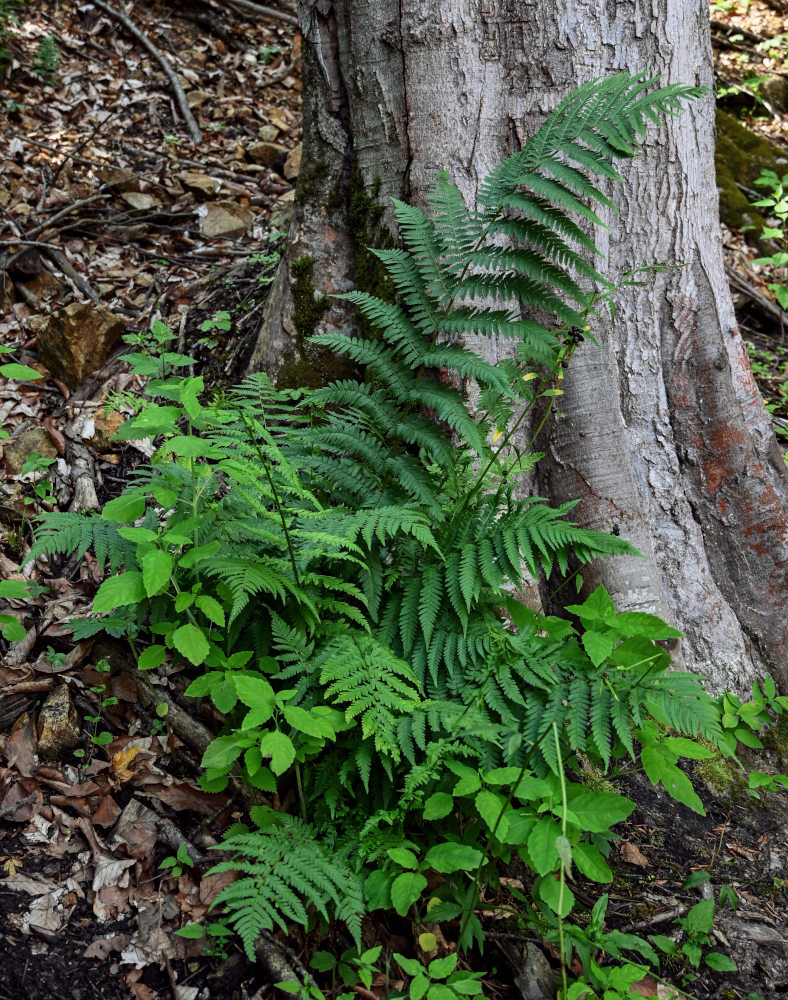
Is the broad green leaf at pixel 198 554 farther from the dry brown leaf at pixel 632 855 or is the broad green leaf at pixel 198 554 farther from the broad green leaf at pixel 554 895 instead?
the dry brown leaf at pixel 632 855

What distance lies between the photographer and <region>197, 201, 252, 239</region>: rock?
517 cm

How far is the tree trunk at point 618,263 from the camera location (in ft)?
9.50

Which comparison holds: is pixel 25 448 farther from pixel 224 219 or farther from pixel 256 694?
pixel 224 219

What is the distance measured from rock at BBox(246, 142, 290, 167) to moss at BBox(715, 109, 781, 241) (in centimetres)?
366

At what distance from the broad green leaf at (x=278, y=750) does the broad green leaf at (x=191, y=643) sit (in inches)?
12.2

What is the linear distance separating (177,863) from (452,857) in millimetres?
874

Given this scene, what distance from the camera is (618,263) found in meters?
3.10

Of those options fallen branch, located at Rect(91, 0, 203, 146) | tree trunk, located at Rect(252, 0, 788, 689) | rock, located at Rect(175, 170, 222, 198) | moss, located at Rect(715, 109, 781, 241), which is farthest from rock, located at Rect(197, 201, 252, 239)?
moss, located at Rect(715, 109, 781, 241)

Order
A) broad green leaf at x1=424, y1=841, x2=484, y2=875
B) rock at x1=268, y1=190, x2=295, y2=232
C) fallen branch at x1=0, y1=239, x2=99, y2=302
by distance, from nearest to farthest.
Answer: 1. broad green leaf at x1=424, y1=841, x2=484, y2=875
2. fallen branch at x1=0, y1=239, x2=99, y2=302
3. rock at x1=268, y1=190, x2=295, y2=232

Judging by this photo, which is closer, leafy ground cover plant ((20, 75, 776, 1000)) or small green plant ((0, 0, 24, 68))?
leafy ground cover plant ((20, 75, 776, 1000))

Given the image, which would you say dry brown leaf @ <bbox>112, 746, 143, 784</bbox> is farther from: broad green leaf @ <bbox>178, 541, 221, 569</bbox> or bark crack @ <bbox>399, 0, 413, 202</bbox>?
bark crack @ <bbox>399, 0, 413, 202</bbox>

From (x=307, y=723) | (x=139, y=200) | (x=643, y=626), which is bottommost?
(x=307, y=723)

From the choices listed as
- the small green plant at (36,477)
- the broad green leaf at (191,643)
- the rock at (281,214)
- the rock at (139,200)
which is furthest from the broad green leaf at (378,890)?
the rock at (139,200)

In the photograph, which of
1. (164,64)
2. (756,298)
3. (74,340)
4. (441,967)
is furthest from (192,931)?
(164,64)
